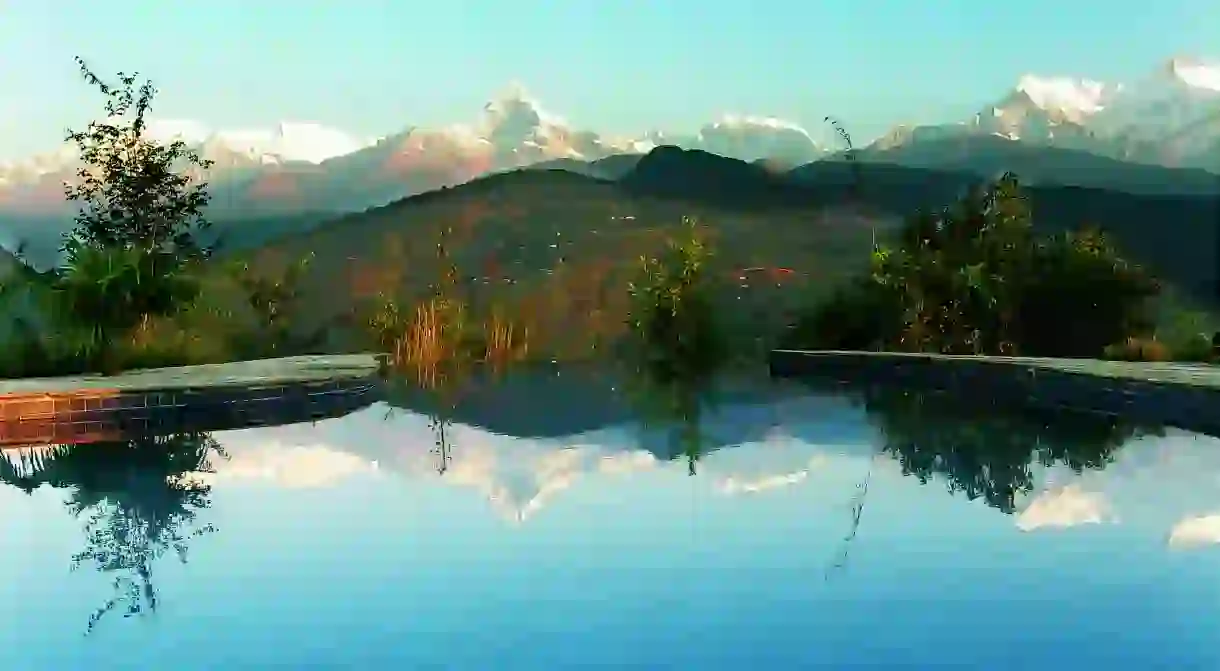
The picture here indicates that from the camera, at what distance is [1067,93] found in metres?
11.4

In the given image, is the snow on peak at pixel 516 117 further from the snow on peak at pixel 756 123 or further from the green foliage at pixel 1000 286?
the green foliage at pixel 1000 286

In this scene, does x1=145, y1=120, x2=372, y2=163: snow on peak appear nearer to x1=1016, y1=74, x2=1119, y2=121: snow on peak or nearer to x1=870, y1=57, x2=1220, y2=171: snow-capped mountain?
x1=870, y1=57, x2=1220, y2=171: snow-capped mountain

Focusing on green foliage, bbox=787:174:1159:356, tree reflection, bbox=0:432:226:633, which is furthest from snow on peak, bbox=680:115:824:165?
tree reflection, bbox=0:432:226:633

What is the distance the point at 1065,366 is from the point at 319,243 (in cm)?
837

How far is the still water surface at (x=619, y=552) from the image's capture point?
2.77 metres

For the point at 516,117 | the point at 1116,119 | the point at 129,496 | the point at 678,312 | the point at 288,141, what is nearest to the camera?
the point at 129,496

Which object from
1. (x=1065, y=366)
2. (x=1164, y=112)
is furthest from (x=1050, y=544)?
(x=1164, y=112)

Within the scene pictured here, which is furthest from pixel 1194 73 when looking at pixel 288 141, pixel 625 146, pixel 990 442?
pixel 288 141

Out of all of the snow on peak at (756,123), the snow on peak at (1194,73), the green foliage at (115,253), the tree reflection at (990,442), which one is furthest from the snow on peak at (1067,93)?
the green foliage at (115,253)

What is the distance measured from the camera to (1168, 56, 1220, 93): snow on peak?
9.95 metres

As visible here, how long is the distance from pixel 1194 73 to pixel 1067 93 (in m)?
1.28

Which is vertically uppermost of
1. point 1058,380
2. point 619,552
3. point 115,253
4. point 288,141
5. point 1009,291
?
point 288,141

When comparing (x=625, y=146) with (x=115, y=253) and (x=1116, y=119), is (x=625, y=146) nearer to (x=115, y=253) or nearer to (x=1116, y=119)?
(x=1116, y=119)

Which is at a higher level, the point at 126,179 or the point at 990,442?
the point at 126,179
